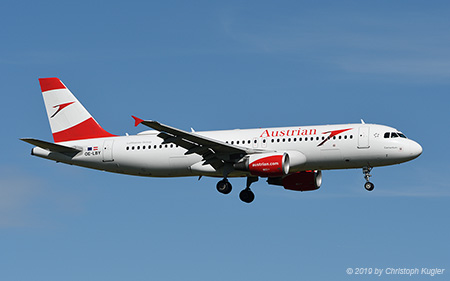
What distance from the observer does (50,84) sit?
176 feet

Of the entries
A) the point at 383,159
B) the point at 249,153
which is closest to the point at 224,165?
the point at 249,153

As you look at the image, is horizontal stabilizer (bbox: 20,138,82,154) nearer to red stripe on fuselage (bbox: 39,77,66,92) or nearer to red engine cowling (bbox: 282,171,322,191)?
red stripe on fuselage (bbox: 39,77,66,92)

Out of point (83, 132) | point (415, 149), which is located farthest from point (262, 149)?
point (83, 132)

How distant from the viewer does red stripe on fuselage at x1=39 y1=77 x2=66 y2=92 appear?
53562 mm

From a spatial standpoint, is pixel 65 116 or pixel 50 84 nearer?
pixel 65 116

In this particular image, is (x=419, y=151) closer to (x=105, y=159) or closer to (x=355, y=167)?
(x=355, y=167)

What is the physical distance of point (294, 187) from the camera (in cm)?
5047

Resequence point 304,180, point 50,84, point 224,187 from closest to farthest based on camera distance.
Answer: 1. point 224,187
2. point 304,180
3. point 50,84

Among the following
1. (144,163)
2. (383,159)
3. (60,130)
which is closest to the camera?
(383,159)

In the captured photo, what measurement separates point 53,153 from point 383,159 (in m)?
20.3

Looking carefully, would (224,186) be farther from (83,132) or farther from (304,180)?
(83,132)

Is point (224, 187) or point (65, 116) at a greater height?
point (65, 116)

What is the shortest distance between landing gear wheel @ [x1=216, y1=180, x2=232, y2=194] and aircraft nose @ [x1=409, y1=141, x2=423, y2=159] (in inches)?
423

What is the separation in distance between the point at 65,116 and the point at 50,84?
284 centimetres
